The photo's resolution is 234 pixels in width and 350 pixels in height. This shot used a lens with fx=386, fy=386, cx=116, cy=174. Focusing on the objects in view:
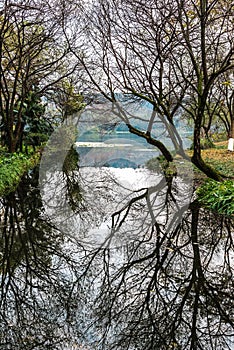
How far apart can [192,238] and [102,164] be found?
1278 centimetres

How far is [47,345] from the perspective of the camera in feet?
11.2

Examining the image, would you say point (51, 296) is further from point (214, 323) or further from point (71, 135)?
point (71, 135)

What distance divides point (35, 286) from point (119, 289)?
103 centimetres

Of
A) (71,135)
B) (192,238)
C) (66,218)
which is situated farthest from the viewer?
(71,135)

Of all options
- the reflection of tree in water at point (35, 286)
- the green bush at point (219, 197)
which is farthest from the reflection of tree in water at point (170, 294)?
the green bush at point (219, 197)

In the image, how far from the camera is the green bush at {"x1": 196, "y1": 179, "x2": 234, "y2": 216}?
26.8 ft

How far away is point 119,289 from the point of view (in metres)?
4.64

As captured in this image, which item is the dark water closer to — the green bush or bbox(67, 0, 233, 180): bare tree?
the green bush

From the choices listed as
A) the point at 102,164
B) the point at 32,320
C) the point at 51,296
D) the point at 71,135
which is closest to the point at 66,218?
the point at 51,296

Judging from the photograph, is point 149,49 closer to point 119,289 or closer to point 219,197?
point 219,197

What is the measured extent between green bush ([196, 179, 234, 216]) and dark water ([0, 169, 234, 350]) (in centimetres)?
72

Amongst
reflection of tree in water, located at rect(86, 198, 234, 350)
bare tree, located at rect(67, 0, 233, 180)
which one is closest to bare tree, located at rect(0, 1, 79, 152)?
bare tree, located at rect(67, 0, 233, 180)

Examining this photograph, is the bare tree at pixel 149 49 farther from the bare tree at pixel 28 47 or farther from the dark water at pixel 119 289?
the dark water at pixel 119 289

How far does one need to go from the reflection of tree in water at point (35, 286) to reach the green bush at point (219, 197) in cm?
356
